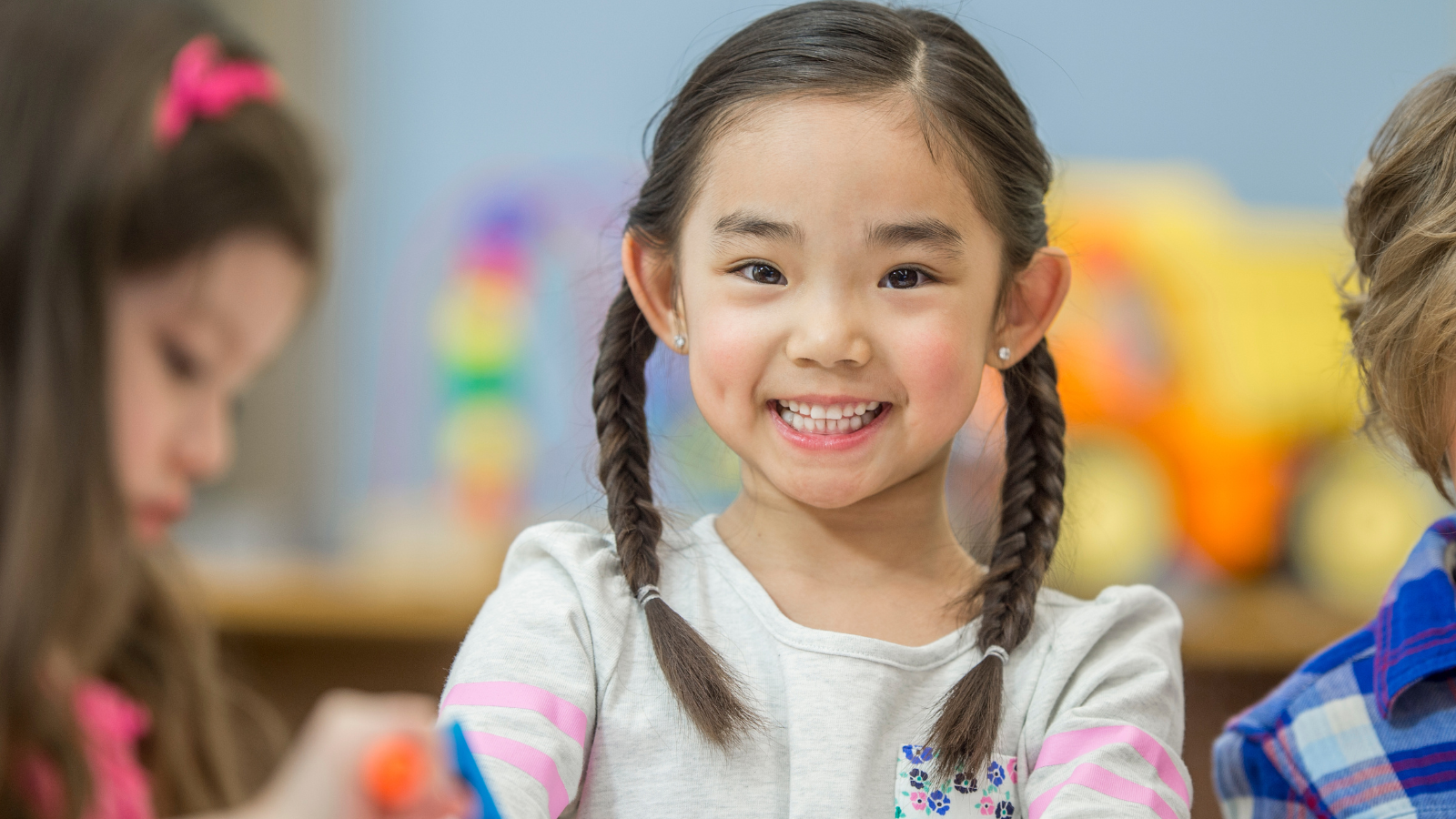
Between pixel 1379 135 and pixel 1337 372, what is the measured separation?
232mm

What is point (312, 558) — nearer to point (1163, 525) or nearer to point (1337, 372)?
point (1163, 525)

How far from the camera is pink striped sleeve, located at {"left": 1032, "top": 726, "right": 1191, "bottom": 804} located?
80cm

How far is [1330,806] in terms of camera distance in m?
0.94

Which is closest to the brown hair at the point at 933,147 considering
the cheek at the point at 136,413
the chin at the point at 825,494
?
the chin at the point at 825,494

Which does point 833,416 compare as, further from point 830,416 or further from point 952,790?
point 952,790

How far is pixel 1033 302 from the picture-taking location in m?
0.92

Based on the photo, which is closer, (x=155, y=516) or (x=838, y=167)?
(x=155, y=516)

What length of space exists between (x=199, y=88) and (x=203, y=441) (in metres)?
0.16

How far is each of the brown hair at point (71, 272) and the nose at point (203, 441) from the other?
1.9 inches

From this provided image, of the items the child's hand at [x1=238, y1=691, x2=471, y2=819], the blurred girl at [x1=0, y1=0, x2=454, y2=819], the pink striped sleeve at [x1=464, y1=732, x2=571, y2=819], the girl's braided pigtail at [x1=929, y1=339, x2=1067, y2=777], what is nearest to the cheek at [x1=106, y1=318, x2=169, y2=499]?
the blurred girl at [x1=0, y1=0, x2=454, y2=819]

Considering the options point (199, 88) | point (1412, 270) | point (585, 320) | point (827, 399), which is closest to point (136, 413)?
point (199, 88)

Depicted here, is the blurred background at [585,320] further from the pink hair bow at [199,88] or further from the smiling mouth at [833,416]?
the pink hair bow at [199,88]

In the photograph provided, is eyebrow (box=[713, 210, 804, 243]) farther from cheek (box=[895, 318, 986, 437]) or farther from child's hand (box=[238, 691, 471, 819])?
child's hand (box=[238, 691, 471, 819])

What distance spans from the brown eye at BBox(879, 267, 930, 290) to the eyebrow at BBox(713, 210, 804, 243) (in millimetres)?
59
